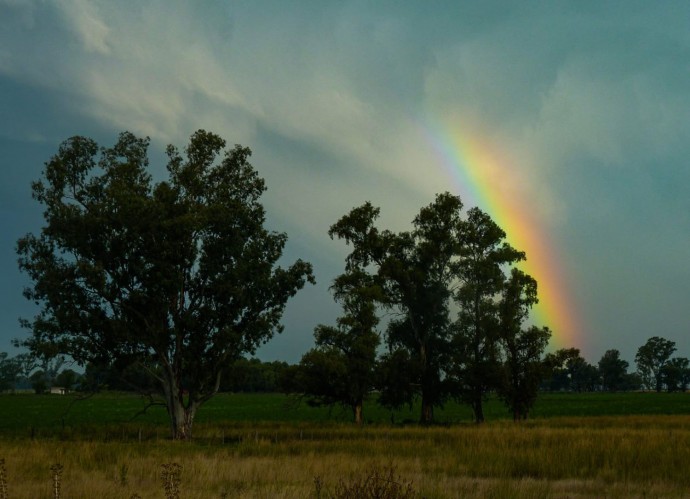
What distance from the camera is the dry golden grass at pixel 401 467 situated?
49.6 ft

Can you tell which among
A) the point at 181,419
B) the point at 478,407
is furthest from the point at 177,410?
the point at 478,407

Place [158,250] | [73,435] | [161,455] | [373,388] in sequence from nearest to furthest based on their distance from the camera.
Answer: [161,455], [158,250], [73,435], [373,388]

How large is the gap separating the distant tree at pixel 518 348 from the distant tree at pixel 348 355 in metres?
9.58

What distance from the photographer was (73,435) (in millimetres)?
35875

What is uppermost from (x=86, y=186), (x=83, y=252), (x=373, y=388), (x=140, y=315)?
(x=86, y=186)

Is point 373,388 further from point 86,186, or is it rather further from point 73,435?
point 86,186

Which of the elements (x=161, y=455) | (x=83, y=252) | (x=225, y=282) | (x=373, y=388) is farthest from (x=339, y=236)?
(x=161, y=455)

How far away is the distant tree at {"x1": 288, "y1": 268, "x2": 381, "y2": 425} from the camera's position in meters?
43.0

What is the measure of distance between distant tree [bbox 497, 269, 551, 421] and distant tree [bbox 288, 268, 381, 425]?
31.4 feet

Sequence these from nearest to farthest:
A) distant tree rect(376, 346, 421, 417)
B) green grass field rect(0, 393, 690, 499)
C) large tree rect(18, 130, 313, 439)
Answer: green grass field rect(0, 393, 690, 499)
large tree rect(18, 130, 313, 439)
distant tree rect(376, 346, 421, 417)

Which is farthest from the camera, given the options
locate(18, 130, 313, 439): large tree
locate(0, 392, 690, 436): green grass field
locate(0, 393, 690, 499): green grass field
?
locate(0, 392, 690, 436): green grass field

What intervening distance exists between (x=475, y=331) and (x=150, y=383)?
22981mm

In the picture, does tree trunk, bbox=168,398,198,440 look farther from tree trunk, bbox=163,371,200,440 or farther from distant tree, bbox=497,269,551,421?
distant tree, bbox=497,269,551,421

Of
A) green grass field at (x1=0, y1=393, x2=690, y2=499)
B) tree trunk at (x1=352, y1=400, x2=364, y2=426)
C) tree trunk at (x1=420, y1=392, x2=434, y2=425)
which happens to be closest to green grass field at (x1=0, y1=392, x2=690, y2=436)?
tree trunk at (x1=420, y1=392, x2=434, y2=425)
